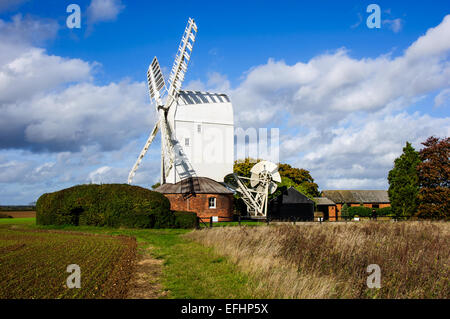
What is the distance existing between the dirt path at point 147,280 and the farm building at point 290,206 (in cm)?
3265

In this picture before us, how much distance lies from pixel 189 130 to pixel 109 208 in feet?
43.6

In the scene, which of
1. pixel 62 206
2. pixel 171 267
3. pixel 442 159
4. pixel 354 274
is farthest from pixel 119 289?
pixel 442 159

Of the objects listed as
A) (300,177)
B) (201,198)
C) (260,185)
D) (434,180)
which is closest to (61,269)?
(201,198)

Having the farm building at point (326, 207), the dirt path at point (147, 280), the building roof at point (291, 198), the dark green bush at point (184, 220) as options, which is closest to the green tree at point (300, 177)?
the farm building at point (326, 207)

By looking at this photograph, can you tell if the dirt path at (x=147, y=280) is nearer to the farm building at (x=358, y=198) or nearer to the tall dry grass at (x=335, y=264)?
the tall dry grass at (x=335, y=264)

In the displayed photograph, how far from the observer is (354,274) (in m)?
8.30

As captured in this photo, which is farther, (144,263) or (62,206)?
(62,206)

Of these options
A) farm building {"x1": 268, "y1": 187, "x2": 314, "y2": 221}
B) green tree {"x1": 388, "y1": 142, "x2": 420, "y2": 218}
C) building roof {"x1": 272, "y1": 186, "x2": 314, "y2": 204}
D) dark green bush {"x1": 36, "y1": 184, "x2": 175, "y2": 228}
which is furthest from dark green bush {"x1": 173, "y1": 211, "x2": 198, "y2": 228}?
green tree {"x1": 388, "y1": 142, "x2": 420, "y2": 218}

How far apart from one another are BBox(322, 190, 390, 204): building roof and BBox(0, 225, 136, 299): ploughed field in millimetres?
54108

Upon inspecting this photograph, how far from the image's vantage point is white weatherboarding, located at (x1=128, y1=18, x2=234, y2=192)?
3406 centimetres

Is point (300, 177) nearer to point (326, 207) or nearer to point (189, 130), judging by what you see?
point (326, 207)

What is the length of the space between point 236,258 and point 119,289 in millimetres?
3784

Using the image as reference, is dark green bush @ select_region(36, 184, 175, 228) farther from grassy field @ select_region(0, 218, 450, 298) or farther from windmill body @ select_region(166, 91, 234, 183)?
grassy field @ select_region(0, 218, 450, 298)
